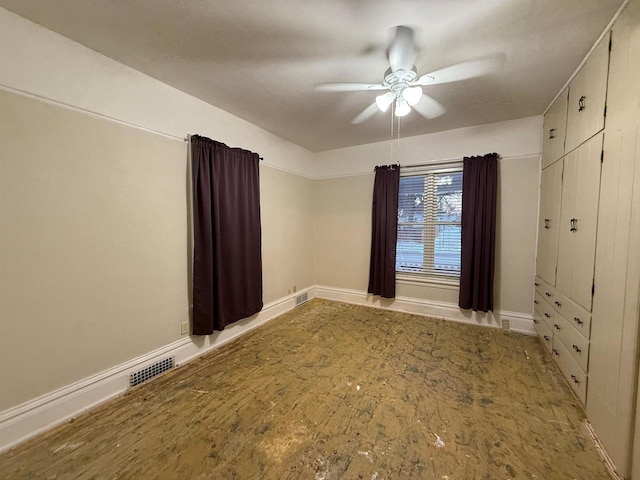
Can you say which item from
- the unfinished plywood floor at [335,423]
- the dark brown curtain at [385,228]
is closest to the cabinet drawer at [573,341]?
the unfinished plywood floor at [335,423]

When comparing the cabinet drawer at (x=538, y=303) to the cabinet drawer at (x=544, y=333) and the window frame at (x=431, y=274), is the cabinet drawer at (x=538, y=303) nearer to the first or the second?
the cabinet drawer at (x=544, y=333)

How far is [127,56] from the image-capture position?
191cm

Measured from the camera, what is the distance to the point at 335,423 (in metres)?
1.71

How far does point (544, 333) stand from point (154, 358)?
383cm

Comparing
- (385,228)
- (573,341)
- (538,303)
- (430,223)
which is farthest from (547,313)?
(385,228)

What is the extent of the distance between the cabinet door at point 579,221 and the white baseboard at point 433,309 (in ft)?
3.49

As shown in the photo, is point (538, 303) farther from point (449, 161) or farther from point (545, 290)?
point (449, 161)

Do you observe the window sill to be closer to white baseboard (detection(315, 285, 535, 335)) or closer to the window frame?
the window frame

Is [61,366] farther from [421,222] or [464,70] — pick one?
[421,222]

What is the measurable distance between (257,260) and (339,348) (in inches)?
56.0

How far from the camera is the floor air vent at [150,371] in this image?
6.85ft

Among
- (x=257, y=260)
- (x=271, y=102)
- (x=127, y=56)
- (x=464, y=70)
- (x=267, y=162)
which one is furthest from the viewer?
(x=267, y=162)

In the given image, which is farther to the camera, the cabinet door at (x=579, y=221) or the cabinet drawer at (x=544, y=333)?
the cabinet drawer at (x=544, y=333)

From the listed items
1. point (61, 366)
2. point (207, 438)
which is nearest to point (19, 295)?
point (61, 366)
